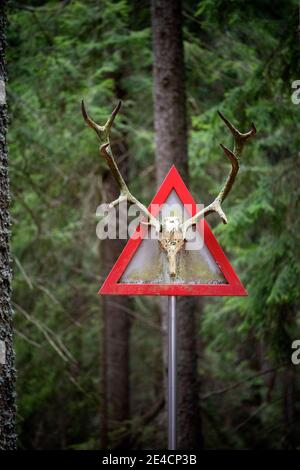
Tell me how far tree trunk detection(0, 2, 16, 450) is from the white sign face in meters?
0.87

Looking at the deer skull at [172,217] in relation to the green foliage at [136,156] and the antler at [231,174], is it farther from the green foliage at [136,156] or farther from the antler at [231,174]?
the green foliage at [136,156]

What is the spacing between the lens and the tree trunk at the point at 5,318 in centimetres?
346

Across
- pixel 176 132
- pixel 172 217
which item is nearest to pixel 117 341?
pixel 176 132

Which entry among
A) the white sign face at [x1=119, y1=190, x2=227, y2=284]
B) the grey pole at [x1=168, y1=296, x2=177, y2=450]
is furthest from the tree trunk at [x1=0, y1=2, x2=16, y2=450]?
the grey pole at [x1=168, y1=296, x2=177, y2=450]

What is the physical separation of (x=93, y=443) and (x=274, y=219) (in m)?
5.63

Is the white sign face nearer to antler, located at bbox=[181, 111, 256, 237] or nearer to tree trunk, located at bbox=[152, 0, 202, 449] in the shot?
antler, located at bbox=[181, 111, 256, 237]

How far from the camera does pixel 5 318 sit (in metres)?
3.52

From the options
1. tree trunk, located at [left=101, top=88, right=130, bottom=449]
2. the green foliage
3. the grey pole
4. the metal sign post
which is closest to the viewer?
the grey pole

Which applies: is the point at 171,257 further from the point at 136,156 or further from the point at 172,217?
the point at 136,156

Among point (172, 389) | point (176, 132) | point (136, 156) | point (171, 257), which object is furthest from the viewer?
point (136, 156)

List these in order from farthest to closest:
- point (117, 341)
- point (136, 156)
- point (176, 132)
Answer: point (136, 156) < point (117, 341) < point (176, 132)

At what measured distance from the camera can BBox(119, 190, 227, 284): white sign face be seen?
11.4 ft

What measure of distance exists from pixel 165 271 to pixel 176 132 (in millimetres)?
3321

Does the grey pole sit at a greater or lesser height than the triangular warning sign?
lesser
